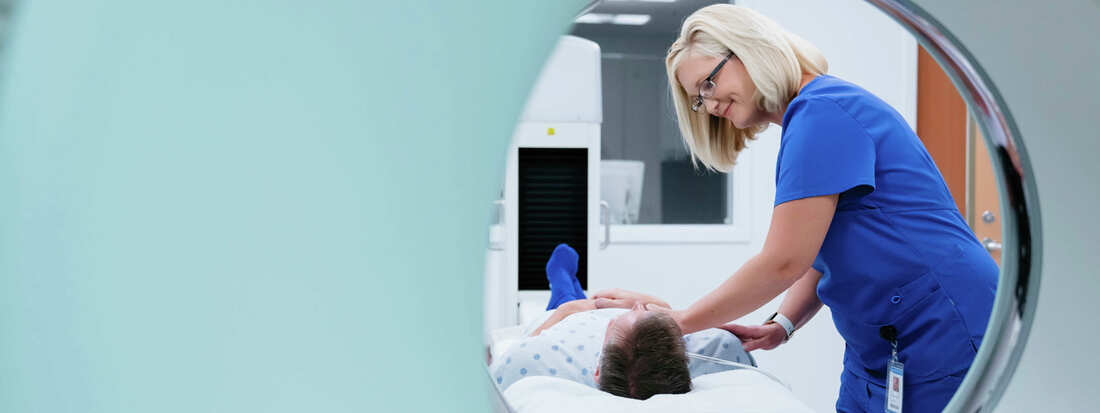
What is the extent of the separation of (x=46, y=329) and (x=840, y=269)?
103 centimetres

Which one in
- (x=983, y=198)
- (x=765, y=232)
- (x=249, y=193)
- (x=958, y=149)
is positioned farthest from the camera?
A: (x=765, y=232)

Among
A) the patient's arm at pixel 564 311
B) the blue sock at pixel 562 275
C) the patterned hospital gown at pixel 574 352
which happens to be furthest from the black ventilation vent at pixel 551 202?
the patterned hospital gown at pixel 574 352

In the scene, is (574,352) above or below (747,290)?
below

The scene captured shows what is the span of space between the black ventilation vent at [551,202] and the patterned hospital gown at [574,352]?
256mm

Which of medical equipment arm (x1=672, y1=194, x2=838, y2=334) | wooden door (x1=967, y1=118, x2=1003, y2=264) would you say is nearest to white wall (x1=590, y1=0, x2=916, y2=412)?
wooden door (x1=967, y1=118, x2=1003, y2=264)

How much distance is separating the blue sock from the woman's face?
0.89m

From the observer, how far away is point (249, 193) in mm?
357

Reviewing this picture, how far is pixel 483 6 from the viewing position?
374mm

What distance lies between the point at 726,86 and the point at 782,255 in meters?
0.31

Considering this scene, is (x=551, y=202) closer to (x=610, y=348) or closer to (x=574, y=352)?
(x=574, y=352)

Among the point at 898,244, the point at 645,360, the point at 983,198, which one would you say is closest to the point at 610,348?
the point at 645,360

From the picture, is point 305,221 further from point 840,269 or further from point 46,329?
point 840,269

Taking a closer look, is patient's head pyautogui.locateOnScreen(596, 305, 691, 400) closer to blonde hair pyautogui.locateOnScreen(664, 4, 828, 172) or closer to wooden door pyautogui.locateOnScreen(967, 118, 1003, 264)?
blonde hair pyautogui.locateOnScreen(664, 4, 828, 172)

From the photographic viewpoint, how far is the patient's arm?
2.03 metres
